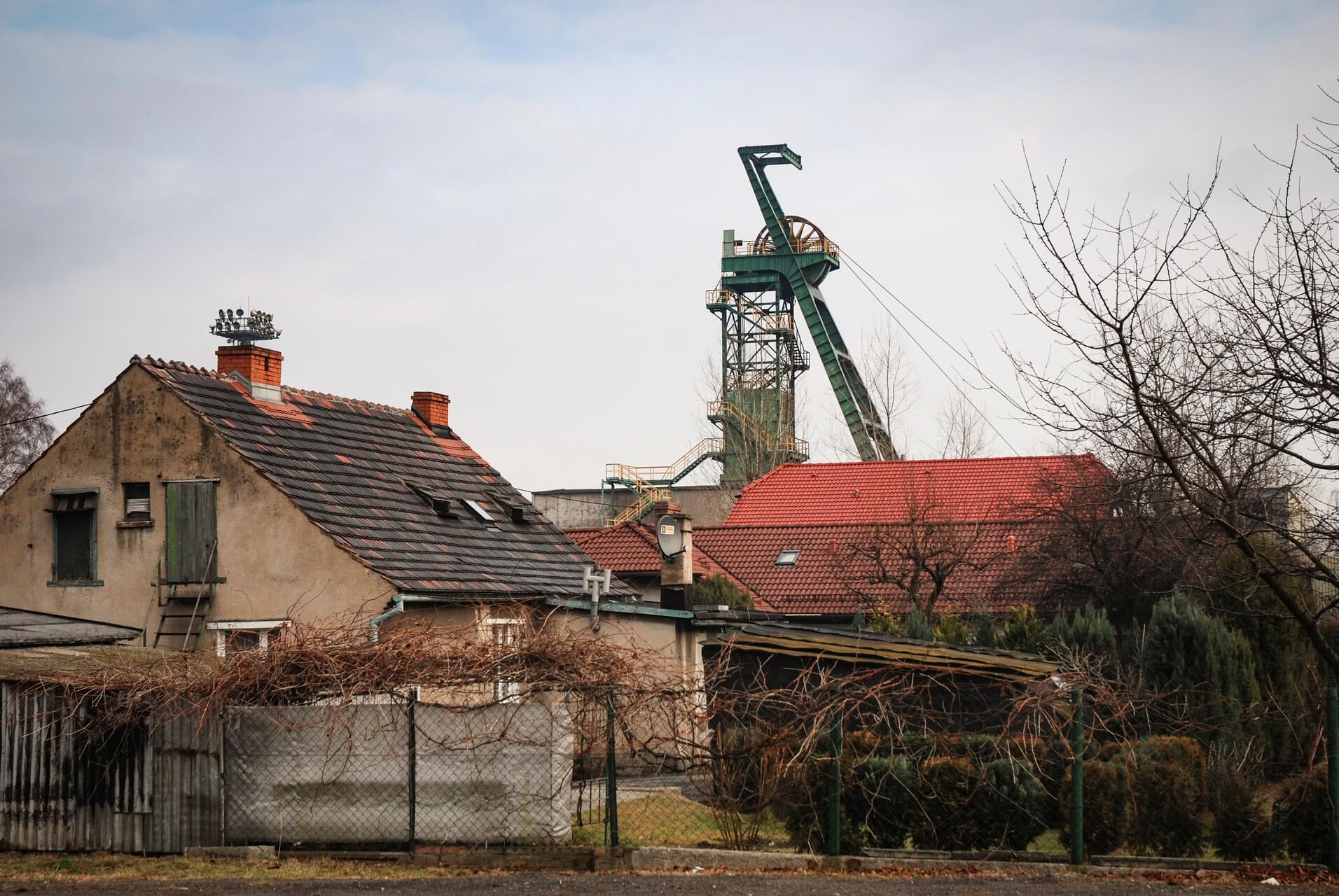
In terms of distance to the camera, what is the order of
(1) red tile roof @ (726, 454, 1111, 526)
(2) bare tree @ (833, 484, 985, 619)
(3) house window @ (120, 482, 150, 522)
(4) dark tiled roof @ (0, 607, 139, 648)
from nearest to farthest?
1. (4) dark tiled roof @ (0, 607, 139, 648)
2. (3) house window @ (120, 482, 150, 522)
3. (2) bare tree @ (833, 484, 985, 619)
4. (1) red tile roof @ (726, 454, 1111, 526)

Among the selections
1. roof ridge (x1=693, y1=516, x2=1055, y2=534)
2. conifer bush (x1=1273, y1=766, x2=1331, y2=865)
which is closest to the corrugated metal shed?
conifer bush (x1=1273, y1=766, x2=1331, y2=865)

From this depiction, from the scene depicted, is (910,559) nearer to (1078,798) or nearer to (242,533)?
(242,533)

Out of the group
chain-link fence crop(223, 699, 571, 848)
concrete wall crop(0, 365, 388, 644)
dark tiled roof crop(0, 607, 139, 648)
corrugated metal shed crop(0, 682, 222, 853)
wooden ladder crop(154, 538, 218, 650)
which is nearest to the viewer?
chain-link fence crop(223, 699, 571, 848)

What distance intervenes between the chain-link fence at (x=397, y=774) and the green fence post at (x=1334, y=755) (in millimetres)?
6415

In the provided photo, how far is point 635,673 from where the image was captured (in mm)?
14023

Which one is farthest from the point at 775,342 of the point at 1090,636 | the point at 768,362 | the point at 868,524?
the point at 1090,636

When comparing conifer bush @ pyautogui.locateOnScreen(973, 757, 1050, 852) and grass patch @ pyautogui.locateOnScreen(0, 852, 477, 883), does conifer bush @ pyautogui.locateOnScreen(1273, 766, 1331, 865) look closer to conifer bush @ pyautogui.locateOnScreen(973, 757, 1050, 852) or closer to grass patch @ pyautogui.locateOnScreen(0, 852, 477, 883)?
conifer bush @ pyautogui.locateOnScreen(973, 757, 1050, 852)

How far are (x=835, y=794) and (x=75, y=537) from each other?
583 inches

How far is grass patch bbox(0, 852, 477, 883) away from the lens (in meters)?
12.5

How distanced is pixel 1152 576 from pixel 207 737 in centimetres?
1819

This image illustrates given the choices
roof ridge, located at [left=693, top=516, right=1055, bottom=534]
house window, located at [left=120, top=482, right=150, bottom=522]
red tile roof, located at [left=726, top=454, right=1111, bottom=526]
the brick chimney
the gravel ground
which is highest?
red tile roof, located at [left=726, top=454, right=1111, bottom=526]

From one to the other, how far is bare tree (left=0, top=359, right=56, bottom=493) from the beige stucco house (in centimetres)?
2998

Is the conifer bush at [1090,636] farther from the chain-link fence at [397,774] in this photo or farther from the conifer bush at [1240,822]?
the chain-link fence at [397,774]

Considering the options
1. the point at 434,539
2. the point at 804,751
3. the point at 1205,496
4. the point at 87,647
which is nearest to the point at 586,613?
the point at 434,539
